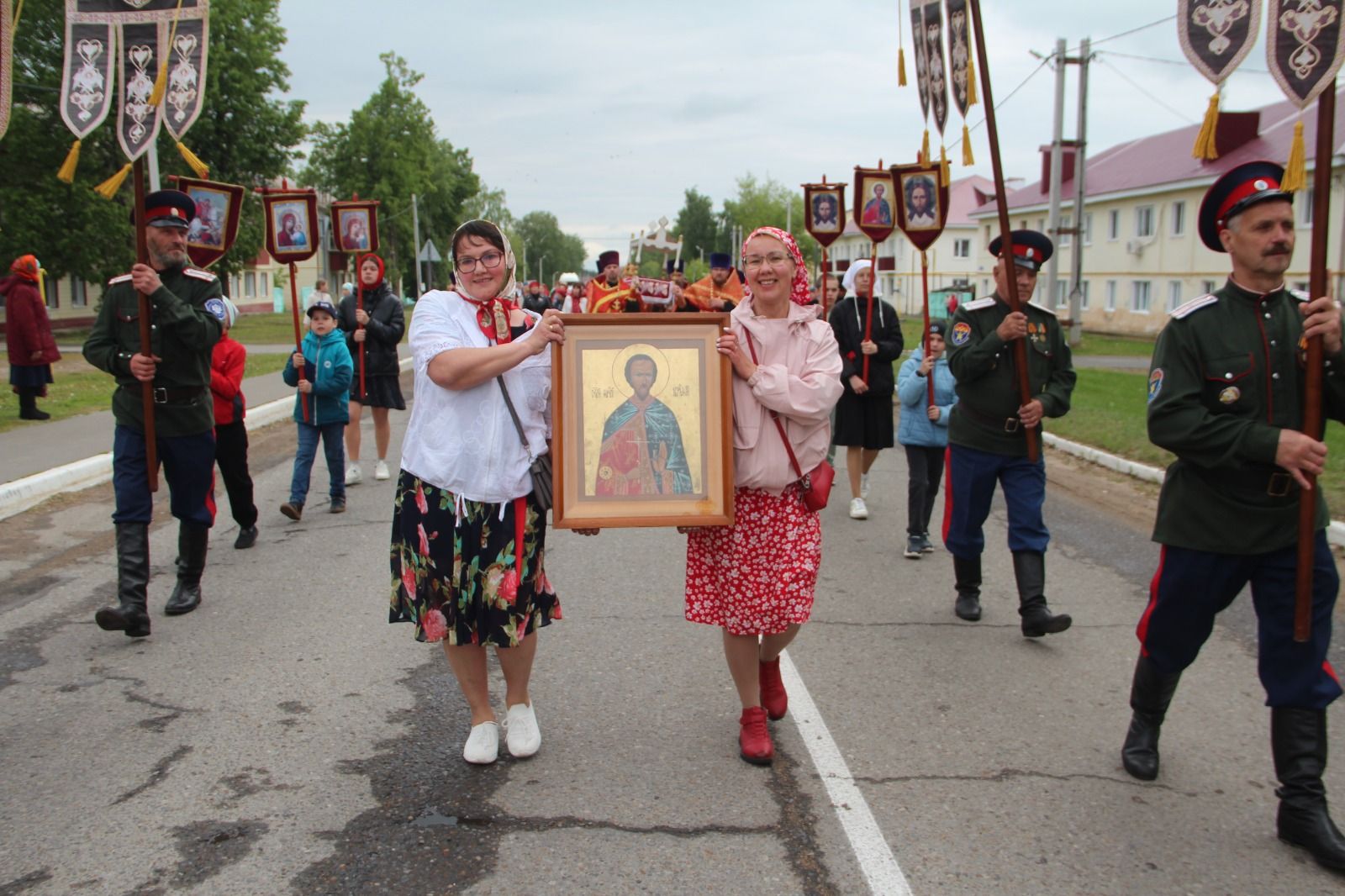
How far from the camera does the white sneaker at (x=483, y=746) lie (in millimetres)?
4125

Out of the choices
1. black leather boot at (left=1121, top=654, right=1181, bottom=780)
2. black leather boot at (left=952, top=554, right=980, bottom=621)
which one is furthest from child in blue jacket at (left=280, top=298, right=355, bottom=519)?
black leather boot at (left=1121, top=654, right=1181, bottom=780)

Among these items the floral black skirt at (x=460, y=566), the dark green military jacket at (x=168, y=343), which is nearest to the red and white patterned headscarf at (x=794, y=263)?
the floral black skirt at (x=460, y=566)

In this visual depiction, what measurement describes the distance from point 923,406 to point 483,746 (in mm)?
4445

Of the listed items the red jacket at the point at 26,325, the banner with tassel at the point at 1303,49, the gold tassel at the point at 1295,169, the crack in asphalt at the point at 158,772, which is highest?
the banner with tassel at the point at 1303,49

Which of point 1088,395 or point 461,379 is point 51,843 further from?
point 1088,395

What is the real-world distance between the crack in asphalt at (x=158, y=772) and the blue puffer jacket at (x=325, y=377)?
497 cm

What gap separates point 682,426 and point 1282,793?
2.26 metres

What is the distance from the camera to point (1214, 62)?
3.83 metres

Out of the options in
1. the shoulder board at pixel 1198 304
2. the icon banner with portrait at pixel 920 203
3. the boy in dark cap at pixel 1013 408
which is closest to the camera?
the shoulder board at pixel 1198 304

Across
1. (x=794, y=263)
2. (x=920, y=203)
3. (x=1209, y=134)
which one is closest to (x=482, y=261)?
(x=794, y=263)

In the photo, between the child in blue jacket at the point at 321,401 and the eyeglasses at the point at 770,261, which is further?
the child in blue jacket at the point at 321,401

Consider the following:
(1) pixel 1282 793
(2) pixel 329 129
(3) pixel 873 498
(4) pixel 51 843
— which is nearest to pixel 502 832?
(4) pixel 51 843

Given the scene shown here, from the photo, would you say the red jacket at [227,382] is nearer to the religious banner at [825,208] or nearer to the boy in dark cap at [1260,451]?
the boy in dark cap at [1260,451]

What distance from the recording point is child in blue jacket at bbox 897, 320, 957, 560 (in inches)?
296
